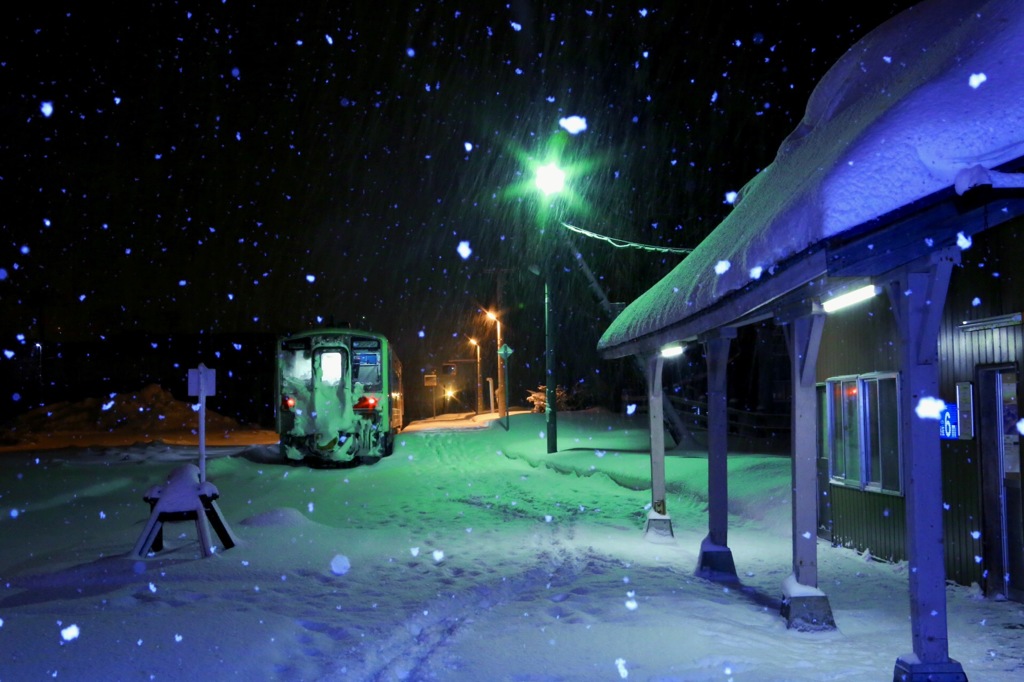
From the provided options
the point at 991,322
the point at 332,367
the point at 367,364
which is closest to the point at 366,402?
the point at 367,364

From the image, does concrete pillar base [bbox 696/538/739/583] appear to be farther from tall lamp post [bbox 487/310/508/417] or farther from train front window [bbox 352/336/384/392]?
tall lamp post [bbox 487/310/508/417]

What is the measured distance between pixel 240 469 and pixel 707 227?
14458 mm

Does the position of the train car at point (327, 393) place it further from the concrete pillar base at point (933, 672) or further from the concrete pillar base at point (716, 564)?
the concrete pillar base at point (933, 672)

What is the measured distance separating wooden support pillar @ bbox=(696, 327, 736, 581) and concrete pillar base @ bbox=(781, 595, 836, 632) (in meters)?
1.94

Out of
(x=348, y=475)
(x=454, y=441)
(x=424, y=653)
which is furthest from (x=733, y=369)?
(x=424, y=653)

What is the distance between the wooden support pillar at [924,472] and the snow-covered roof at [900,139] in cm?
74

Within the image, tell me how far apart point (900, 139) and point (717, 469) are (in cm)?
491

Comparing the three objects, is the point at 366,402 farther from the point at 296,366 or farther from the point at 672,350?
the point at 672,350

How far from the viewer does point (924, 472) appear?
4.84m

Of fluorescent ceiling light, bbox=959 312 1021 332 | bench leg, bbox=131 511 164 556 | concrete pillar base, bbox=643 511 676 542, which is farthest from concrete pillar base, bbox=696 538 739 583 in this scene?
bench leg, bbox=131 511 164 556

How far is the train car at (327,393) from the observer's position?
20906 millimetres

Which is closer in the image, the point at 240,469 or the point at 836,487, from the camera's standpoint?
the point at 836,487

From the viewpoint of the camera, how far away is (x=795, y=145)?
27.6 ft

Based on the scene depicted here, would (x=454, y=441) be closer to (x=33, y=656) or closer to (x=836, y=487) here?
(x=836, y=487)
